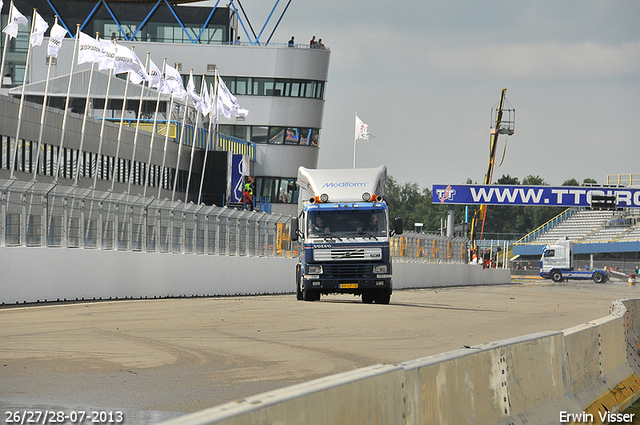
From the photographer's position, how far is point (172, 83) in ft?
168

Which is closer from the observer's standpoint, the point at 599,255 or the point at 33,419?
the point at 33,419

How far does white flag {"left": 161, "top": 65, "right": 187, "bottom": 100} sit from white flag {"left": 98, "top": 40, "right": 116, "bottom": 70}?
715cm

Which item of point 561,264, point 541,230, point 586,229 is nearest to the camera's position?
point 561,264

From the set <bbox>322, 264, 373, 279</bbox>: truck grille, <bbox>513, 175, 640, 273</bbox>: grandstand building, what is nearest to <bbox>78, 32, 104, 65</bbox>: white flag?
<bbox>322, 264, 373, 279</bbox>: truck grille

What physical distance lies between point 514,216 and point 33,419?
164557mm

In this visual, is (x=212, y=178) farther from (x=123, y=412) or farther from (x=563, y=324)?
(x=123, y=412)

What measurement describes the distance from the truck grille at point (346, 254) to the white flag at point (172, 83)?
1131 inches

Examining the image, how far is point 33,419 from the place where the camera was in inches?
265

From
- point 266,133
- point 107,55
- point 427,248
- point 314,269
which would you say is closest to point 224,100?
point 107,55

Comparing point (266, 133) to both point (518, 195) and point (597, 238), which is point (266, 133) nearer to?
point (518, 195)

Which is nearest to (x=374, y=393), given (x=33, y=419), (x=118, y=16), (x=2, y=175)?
Result: (x=33, y=419)

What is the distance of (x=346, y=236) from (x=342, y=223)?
1.08 feet

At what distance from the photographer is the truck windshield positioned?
2262 cm

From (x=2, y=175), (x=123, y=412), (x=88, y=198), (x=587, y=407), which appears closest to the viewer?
(x=123, y=412)
